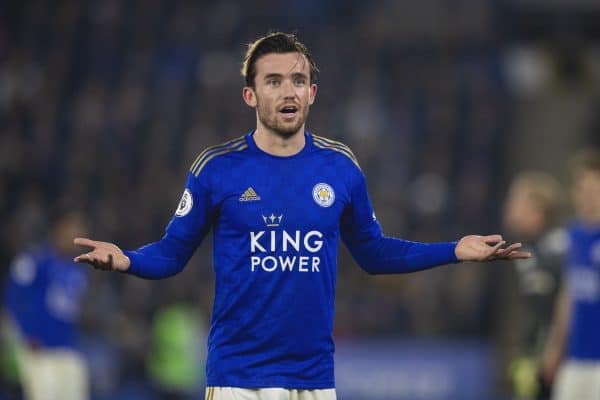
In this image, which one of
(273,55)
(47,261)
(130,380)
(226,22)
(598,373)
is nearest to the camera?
(273,55)

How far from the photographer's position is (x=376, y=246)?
4629 millimetres

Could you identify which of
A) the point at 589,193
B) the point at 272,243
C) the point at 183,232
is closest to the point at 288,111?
the point at 272,243

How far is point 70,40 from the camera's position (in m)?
19.4

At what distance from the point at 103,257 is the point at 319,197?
861mm

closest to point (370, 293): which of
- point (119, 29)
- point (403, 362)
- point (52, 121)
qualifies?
point (403, 362)

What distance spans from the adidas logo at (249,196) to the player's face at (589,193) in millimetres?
3396

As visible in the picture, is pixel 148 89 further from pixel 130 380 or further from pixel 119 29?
pixel 130 380

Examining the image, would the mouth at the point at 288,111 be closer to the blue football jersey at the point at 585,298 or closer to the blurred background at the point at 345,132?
the blue football jersey at the point at 585,298

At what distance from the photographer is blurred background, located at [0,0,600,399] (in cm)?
1466

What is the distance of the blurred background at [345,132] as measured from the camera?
14.7m

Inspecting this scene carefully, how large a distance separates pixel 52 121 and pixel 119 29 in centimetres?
269

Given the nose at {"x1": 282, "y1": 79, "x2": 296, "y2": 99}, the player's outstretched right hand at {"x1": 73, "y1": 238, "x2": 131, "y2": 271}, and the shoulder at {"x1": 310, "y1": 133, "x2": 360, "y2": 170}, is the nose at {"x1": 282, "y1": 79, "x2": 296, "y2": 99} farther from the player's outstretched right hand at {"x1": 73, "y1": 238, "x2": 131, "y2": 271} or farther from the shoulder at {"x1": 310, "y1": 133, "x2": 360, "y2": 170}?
the player's outstretched right hand at {"x1": 73, "y1": 238, "x2": 131, "y2": 271}

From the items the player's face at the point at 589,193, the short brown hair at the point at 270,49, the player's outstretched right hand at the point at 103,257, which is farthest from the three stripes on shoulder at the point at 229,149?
the player's face at the point at 589,193

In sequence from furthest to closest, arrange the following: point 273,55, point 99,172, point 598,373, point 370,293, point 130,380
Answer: point 99,172 < point 370,293 < point 130,380 < point 598,373 < point 273,55
